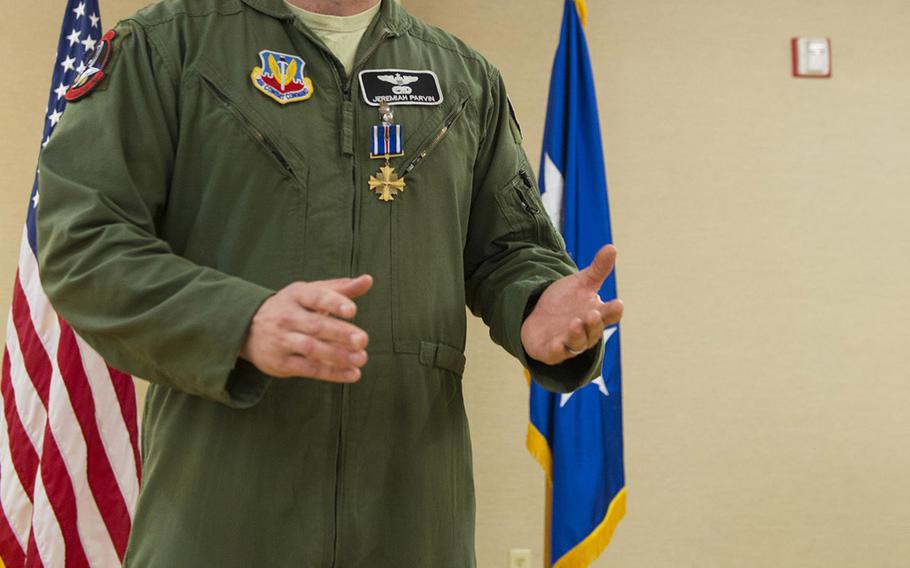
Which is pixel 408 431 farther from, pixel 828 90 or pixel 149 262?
pixel 828 90

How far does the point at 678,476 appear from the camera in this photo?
3.29 meters

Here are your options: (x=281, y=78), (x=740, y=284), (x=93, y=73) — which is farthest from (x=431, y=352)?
(x=740, y=284)

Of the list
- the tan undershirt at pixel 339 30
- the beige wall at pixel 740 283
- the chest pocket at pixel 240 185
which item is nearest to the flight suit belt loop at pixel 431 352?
the chest pocket at pixel 240 185

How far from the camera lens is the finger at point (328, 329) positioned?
85 centimetres

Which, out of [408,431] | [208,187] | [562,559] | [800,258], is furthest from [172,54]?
[800,258]

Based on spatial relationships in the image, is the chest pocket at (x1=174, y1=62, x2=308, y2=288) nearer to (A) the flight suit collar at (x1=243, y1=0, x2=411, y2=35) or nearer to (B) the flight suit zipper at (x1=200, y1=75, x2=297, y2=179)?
(B) the flight suit zipper at (x1=200, y1=75, x2=297, y2=179)

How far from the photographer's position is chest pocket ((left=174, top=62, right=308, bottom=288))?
111cm

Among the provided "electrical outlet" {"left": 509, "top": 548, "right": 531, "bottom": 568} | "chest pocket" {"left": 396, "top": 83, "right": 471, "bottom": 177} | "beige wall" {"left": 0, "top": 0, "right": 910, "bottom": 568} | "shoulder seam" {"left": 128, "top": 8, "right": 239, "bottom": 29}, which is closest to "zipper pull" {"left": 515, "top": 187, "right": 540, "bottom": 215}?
"chest pocket" {"left": 396, "top": 83, "right": 471, "bottom": 177}

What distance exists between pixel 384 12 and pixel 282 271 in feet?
1.43

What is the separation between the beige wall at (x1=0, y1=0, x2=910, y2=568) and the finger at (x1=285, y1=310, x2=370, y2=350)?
239cm

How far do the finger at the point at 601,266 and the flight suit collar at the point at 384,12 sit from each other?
1.56 feet

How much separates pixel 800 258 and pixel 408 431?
2.63 m

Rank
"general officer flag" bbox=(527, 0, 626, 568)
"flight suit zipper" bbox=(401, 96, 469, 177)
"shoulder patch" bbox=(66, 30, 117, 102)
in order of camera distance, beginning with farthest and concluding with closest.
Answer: "general officer flag" bbox=(527, 0, 626, 568) < "flight suit zipper" bbox=(401, 96, 469, 177) < "shoulder patch" bbox=(66, 30, 117, 102)

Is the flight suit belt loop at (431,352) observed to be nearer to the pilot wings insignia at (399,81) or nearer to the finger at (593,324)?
the finger at (593,324)
